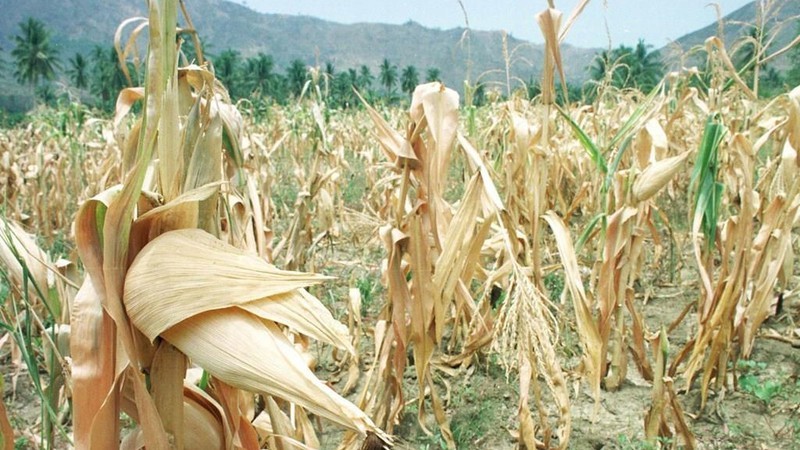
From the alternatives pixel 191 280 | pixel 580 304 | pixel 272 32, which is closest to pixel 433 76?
pixel 580 304

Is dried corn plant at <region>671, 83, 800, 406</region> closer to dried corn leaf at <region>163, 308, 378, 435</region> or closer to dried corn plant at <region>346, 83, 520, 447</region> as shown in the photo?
dried corn plant at <region>346, 83, 520, 447</region>

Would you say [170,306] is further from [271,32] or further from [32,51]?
[271,32]

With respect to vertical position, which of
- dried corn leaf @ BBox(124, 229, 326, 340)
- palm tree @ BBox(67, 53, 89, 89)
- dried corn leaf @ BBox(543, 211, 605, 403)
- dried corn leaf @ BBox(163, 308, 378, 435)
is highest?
palm tree @ BBox(67, 53, 89, 89)

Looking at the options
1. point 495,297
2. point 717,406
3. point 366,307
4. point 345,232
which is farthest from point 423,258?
point 345,232

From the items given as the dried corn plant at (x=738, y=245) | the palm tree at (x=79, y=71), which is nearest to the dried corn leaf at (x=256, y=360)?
the dried corn plant at (x=738, y=245)

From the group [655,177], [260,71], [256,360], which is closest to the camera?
[256,360]

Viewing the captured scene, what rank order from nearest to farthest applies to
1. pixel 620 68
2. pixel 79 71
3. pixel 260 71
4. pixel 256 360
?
pixel 256 360, pixel 620 68, pixel 260 71, pixel 79 71

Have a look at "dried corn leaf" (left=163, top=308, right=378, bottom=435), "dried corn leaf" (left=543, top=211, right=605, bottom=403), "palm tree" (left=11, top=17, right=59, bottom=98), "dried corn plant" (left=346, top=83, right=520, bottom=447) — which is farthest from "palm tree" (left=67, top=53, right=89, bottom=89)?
"dried corn leaf" (left=163, top=308, right=378, bottom=435)

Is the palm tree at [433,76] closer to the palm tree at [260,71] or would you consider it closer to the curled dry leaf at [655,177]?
the curled dry leaf at [655,177]

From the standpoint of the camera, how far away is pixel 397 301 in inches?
59.5

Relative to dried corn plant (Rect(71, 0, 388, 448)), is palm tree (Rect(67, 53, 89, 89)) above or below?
above

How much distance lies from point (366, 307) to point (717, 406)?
5.73ft

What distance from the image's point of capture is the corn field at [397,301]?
23.5 inches

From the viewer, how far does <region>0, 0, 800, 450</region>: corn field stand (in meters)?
0.60
